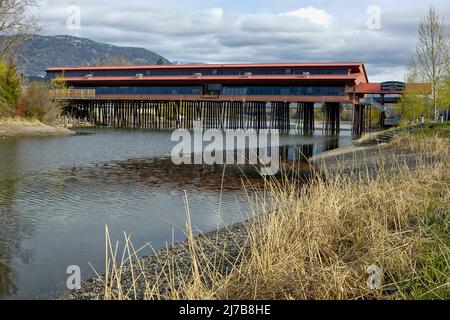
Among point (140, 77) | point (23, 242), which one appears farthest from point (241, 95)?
point (23, 242)

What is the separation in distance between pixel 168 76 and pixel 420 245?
2431 inches

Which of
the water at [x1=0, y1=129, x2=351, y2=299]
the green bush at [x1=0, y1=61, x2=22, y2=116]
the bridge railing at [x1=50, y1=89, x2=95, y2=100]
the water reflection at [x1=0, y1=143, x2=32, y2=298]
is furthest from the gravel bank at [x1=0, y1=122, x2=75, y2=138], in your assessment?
the water reflection at [x1=0, y1=143, x2=32, y2=298]

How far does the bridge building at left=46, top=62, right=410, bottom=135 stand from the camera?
57.8 meters

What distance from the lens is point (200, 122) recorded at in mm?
68500

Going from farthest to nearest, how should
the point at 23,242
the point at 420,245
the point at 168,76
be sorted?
the point at 168,76 < the point at 23,242 < the point at 420,245

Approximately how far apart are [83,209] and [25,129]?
32414 mm

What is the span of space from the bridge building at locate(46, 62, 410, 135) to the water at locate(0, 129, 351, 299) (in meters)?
37.2

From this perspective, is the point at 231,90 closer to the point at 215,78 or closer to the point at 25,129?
the point at 215,78

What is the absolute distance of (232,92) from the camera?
61.4 m

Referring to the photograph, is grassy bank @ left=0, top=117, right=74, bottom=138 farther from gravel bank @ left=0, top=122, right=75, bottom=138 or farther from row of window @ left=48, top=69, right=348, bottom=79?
row of window @ left=48, top=69, right=348, bottom=79

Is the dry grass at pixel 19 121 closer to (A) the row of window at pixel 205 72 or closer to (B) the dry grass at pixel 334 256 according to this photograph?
(A) the row of window at pixel 205 72

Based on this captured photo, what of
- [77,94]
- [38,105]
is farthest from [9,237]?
[77,94]

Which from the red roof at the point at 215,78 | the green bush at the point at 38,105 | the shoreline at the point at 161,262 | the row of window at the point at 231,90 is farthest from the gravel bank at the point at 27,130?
the shoreline at the point at 161,262
